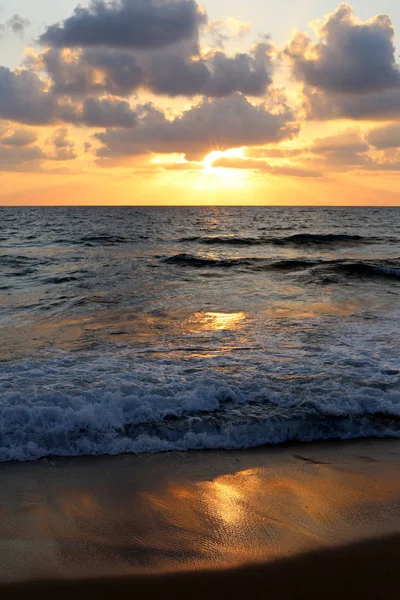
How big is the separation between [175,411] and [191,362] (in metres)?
2.01

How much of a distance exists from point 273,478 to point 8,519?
7.46 feet

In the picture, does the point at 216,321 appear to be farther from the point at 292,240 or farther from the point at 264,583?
the point at 292,240

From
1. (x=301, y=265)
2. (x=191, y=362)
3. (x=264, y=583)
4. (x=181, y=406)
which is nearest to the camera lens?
(x=264, y=583)

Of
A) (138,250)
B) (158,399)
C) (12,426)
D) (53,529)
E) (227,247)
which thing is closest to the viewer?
(53,529)

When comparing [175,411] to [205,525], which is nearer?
[205,525]

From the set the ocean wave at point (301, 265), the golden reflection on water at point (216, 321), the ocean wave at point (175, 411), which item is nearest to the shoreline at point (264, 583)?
the ocean wave at point (175, 411)

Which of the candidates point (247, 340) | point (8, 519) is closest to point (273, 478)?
point (8, 519)

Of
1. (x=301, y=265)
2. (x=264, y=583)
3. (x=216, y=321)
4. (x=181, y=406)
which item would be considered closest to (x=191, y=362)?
(x=181, y=406)

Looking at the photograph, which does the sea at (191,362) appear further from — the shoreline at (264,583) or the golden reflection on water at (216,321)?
the shoreline at (264,583)

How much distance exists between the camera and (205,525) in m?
3.78

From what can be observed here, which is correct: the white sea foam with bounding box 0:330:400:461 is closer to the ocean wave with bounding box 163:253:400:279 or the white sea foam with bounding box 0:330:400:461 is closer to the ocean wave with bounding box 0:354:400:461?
the ocean wave with bounding box 0:354:400:461

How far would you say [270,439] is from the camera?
17.6 ft

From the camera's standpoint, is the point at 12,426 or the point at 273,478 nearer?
the point at 273,478

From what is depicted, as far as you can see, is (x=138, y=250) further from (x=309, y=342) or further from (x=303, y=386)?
(x=303, y=386)
